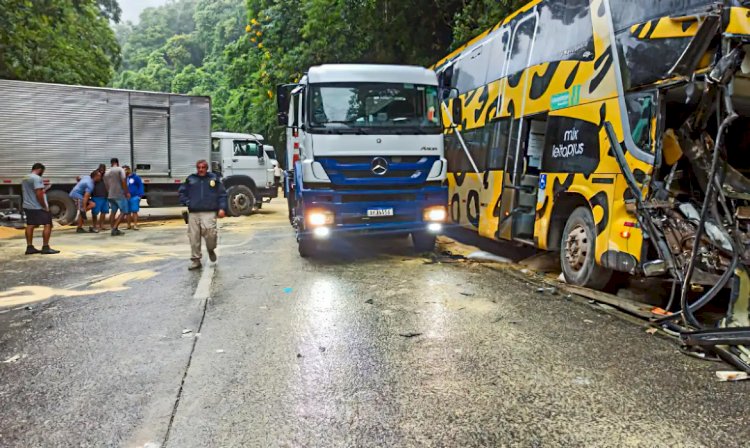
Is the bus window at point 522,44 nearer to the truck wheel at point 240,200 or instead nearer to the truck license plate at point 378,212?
the truck license plate at point 378,212

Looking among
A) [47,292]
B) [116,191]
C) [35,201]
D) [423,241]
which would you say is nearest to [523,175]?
[423,241]

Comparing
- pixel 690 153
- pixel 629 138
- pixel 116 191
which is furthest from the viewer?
pixel 116 191

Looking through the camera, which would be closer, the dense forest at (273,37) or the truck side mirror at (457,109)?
the truck side mirror at (457,109)

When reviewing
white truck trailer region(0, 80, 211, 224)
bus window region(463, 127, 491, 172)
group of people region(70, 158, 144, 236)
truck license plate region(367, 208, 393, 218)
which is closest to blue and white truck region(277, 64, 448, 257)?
truck license plate region(367, 208, 393, 218)

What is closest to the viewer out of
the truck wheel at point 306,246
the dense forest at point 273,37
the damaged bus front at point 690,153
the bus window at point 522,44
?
the damaged bus front at point 690,153

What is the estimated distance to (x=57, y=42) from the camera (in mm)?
18766

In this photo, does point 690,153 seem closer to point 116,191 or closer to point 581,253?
point 581,253

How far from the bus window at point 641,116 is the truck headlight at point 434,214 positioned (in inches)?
134

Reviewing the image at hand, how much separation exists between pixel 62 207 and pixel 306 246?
888cm

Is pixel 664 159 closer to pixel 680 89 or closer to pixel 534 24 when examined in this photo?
pixel 680 89

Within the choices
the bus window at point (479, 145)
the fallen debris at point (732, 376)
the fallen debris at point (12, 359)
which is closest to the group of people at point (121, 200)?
the fallen debris at point (12, 359)

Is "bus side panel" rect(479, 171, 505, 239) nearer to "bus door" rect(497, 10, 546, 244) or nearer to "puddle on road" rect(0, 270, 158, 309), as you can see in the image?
"bus door" rect(497, 10, 546, 244)

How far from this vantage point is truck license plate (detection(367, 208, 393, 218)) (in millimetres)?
7887

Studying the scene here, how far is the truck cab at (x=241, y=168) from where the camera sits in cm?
1608
